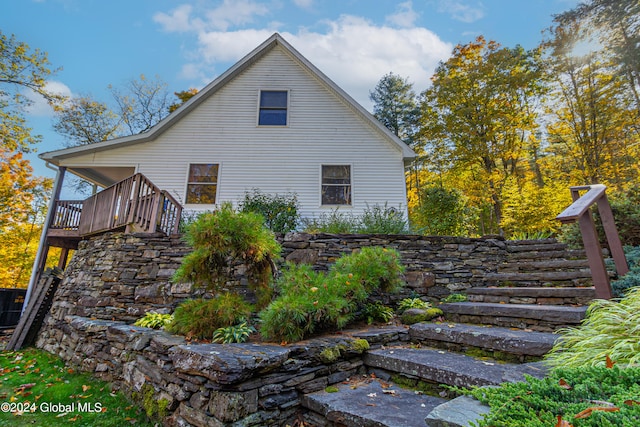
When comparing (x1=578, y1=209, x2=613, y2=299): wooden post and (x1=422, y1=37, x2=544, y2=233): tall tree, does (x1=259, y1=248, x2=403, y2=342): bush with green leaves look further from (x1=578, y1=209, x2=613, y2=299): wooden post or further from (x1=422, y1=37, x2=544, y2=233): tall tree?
(x1=422, y1=37, x2=544, y2=233): tall tree

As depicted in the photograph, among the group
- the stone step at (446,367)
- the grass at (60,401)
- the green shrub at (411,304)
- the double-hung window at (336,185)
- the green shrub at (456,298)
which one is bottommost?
the grass at (60,401)

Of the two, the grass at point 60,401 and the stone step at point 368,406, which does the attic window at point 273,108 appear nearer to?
the grass at point 60,401

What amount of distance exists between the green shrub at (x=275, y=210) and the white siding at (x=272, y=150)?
726 millimetres

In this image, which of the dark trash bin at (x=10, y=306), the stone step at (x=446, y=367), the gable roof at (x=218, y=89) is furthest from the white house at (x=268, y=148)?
the stone step at (x=446, y=367)

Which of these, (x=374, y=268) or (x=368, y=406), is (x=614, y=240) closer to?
(x=374, y=268)

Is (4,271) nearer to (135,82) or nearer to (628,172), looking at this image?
(135,82)

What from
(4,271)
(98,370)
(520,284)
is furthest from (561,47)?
(4,271)

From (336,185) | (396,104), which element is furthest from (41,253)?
(396,104)

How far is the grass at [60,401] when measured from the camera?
2891mm

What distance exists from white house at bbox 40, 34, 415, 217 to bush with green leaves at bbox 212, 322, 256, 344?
5283 millimetres

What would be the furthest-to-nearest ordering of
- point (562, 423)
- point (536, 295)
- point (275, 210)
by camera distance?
point (275, 210), point (536, 295), point (562, 423)

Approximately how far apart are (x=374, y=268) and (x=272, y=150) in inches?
232

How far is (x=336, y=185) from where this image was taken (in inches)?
→ 325

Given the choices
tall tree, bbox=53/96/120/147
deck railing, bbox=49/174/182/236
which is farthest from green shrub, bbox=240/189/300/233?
tall tree, bbox=53/96/120/147
